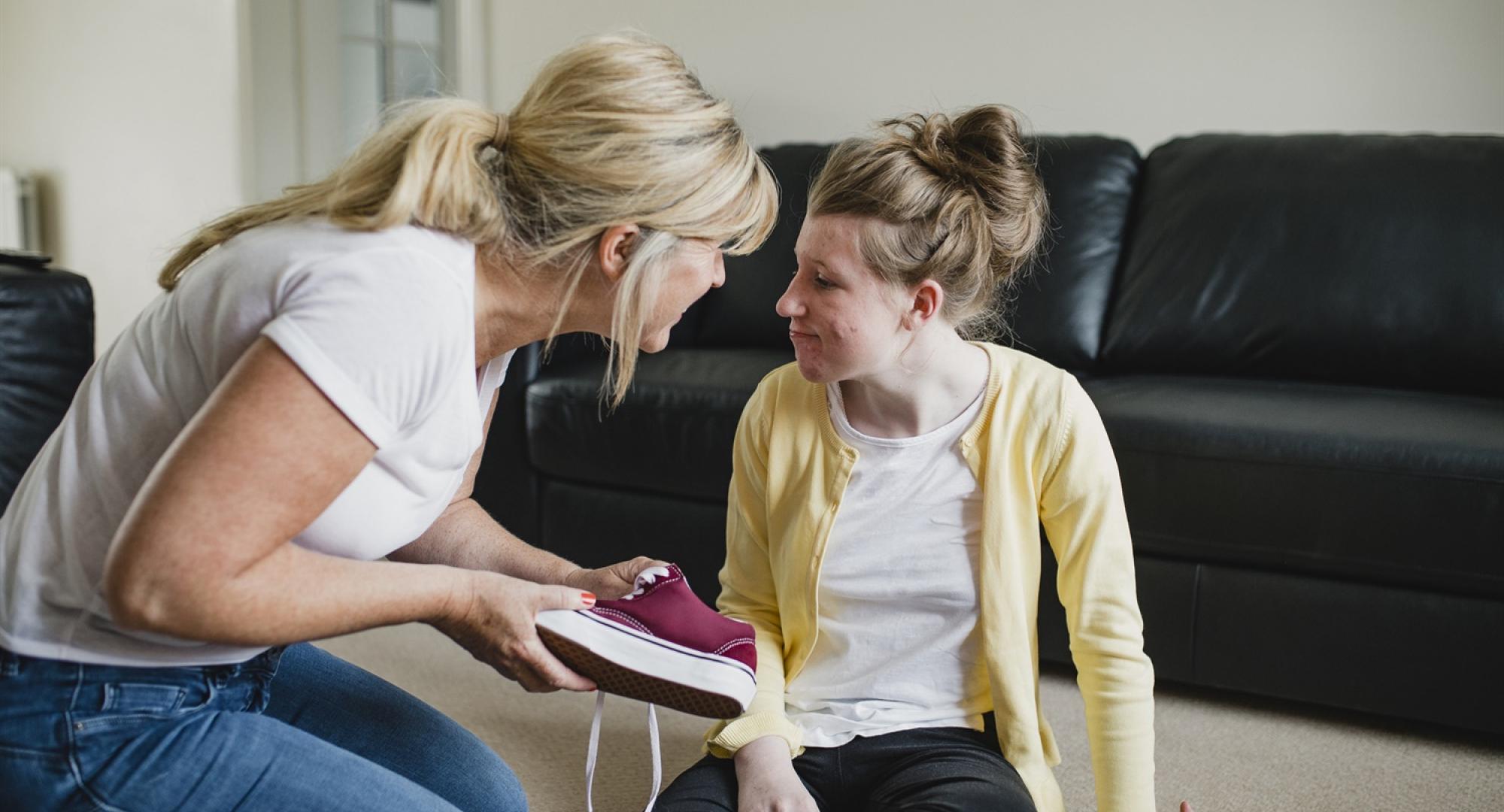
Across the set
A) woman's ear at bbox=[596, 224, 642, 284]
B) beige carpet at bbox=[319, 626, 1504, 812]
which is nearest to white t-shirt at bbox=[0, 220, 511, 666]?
woman's ear at bbox=[596, 224, 642, 284]

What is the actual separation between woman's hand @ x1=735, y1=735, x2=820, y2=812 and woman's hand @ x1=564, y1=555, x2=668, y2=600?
20 cm

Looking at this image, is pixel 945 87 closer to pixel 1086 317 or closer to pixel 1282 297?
pixel 1086 317

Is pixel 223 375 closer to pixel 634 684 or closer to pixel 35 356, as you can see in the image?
pixel 634 684

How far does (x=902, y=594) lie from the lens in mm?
1330

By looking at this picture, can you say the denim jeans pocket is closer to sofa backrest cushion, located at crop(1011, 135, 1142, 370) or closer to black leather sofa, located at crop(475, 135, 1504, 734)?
black leather sofa, located at crop(475, 135, 1504, 734)

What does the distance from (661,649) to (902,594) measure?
0.37 meters

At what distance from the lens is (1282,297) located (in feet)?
7.43

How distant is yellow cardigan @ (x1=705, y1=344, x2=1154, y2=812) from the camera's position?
1251 mm

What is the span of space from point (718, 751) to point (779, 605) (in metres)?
0.18

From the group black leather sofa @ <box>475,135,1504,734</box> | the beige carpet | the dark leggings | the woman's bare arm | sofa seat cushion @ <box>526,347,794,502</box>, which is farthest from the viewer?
sofa seat cushion @ <box>526,347,794,502</box>

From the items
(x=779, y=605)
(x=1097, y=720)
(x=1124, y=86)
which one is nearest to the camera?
(x=1097, y=720)

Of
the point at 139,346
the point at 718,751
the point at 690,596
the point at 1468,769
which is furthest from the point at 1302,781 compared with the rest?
the point at 139,346

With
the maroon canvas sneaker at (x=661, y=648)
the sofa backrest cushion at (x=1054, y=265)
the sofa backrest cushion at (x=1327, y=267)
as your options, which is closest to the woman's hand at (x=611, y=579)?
the maroon canvas sneaker at (x=661, y=648)

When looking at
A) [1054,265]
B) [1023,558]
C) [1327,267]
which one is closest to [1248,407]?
[1327,267]
